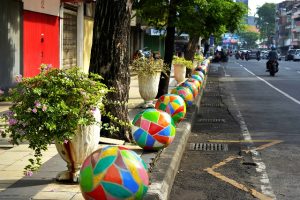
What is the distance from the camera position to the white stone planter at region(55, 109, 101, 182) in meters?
6.25

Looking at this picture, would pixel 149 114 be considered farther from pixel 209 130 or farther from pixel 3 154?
pixel 209 130

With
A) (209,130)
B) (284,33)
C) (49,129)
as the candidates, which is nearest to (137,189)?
(49,129)

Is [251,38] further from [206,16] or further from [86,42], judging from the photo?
[206,16]

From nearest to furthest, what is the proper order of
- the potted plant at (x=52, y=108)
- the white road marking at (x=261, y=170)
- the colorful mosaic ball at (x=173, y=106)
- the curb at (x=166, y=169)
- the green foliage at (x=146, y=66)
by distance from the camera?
1. the potted plant at (x=52, y=108)
2. the curb at (x=166, y=169)
3. the white road marking at (x=261, y=170)
4. the colorful mosaic ball at (x=173, y=106)
5. the green foliage at (x=146, y=66)

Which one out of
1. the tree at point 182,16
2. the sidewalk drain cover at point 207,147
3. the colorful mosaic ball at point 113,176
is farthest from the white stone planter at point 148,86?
the colorful mosaic ball at point 113,176

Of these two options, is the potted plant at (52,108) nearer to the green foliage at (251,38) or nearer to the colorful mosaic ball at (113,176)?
the colorful mosaic ball at (113,176)

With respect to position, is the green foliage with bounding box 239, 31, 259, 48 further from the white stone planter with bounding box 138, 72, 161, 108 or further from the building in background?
the white stone planter with bounding box 138, 72, 161, 108

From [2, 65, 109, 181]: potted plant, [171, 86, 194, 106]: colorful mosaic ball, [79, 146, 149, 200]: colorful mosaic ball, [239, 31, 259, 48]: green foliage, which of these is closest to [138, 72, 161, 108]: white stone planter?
[171, 86, 194, 106]: colorful mosaic ball

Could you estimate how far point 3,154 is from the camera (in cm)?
813

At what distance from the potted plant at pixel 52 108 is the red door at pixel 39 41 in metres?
11.8

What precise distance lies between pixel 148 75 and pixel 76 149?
28.0 feet

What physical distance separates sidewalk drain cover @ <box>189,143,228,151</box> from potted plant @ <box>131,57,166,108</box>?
4556 millimetres

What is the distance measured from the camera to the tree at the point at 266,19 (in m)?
173

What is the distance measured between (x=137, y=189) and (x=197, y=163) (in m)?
3.61
